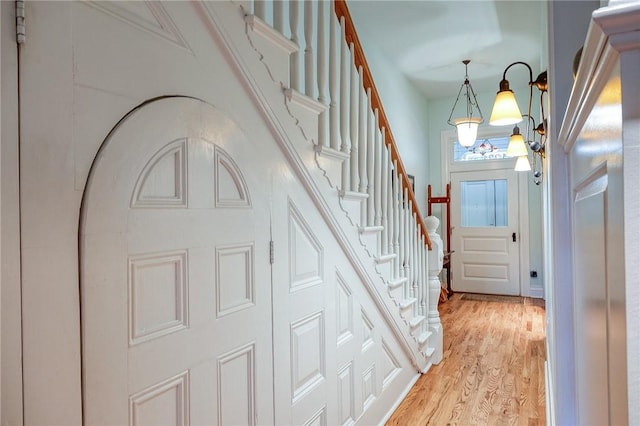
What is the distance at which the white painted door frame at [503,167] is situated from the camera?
570cm

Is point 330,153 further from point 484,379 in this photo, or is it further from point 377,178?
point 484,379

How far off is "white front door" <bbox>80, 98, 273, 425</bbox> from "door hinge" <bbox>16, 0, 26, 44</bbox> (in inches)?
9.6

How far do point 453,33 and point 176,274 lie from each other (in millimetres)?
3822

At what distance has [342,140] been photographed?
1984 mm

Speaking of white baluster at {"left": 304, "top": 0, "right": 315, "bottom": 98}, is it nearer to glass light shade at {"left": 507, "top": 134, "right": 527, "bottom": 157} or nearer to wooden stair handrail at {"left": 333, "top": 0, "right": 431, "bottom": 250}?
wooden stair handrail at {"left": 333, "top": 0, "right": 431, "bottom": 250}

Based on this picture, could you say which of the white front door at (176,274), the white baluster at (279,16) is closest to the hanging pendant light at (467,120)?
the white baluster at (279,16)

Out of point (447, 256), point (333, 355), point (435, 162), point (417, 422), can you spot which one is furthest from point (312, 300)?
point (435, 162)

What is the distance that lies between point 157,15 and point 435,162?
568 cm

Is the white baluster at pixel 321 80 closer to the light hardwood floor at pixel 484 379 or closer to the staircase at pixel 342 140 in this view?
the staircase at pixel 342 140

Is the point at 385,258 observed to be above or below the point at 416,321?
above

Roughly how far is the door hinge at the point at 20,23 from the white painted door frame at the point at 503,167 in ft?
19.5

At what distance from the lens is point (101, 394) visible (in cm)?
89

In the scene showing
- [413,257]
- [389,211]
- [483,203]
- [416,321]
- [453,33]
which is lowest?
[416,321]

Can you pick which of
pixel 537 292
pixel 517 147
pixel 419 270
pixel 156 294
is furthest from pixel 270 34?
pixel 537 292
